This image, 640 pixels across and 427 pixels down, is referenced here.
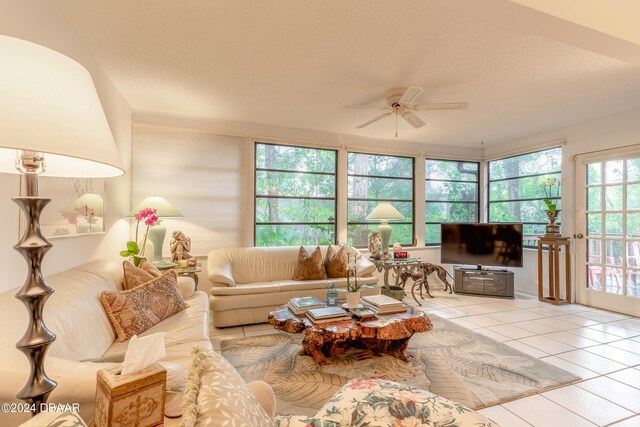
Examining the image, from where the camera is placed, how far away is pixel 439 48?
7.85 feet

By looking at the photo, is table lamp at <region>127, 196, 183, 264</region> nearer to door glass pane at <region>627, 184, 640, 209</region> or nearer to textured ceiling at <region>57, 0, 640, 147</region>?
textured ceiling at <region>57, 0, 640, 147</region>

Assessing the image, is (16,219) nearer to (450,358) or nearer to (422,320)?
(422,320)

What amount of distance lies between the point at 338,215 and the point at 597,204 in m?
3.76

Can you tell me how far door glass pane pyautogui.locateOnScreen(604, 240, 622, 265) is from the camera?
3949 mm

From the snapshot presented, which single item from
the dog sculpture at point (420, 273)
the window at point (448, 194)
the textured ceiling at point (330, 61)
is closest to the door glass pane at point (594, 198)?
the textured ceiling at point (330, 61)

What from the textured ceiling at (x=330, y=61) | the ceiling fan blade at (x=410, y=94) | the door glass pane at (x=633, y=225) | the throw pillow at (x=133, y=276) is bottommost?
the throw pillow at (x=133, y=276)

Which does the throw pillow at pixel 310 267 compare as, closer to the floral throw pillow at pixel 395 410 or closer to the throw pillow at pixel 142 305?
the throw pillow at pixel 142 305

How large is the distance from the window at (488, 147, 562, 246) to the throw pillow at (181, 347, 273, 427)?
5582 millimetres

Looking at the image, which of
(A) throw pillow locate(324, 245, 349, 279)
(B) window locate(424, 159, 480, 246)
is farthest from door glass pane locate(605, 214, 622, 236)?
(A) throw pillow locate(324, 245, 349, 279)

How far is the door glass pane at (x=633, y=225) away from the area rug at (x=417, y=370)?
8.71 feet

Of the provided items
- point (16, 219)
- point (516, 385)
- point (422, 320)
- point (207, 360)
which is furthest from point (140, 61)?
point (516, 385)

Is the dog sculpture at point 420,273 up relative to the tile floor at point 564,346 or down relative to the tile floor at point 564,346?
up

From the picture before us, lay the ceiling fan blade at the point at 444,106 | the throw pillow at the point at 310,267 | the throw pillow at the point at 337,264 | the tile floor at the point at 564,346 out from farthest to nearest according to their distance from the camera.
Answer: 1. the throw pillow at the point at 337,264
2. the throw pillow at the point at 310,267
3. the ceiling fan blade at the point at 444,106
4. the tile floor at the point at 564,346

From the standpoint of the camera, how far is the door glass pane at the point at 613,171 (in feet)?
13.0
